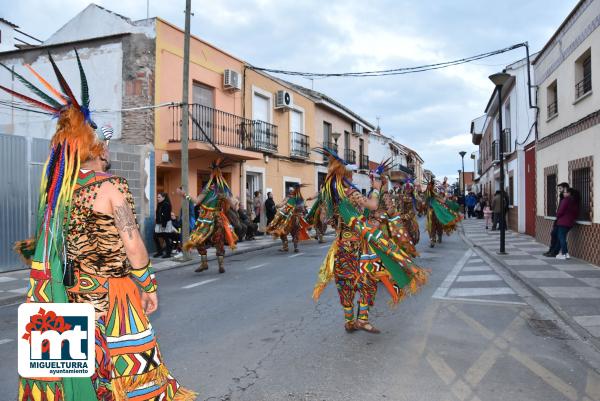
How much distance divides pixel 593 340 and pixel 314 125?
69.9 feet

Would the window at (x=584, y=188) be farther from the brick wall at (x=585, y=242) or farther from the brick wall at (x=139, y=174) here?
the brick wall at (x=139, y=174)

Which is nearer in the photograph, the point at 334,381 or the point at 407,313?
the point at 334,381

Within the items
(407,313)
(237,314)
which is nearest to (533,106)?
(407,313)

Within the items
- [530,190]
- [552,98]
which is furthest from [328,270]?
[530,190]

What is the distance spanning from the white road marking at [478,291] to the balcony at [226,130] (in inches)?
335

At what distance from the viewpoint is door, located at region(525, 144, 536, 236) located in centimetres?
1698

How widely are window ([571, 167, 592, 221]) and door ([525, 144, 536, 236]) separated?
227 inches

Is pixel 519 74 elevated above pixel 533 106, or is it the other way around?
pixel 519 74

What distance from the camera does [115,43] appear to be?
45.3ft

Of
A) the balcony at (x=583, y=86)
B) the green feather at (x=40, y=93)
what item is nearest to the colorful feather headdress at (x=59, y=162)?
the green feather at (x=40, y=93)

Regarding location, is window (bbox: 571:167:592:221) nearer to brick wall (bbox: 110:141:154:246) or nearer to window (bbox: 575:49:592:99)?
window (bbox: 575:49:592:99)

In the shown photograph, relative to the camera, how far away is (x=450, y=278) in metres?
8.80

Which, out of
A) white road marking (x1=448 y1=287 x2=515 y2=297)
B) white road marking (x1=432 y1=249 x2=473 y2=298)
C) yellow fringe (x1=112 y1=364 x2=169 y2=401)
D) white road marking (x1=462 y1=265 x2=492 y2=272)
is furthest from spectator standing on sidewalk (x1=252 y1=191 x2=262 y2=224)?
yellow fringe (x1=112 y1=364 x2=169 y2=401)

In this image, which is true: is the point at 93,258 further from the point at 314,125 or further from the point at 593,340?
the point at 314,125
